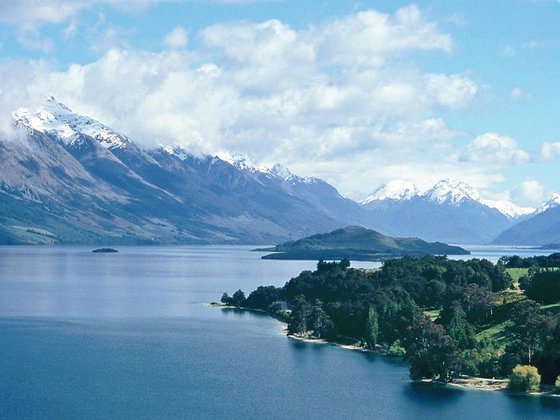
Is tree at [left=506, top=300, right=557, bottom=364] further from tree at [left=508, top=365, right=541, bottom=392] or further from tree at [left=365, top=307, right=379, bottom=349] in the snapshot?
tree at [left=365, top=307, right=379, bottom=349]

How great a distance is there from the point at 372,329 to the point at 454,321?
17.0m

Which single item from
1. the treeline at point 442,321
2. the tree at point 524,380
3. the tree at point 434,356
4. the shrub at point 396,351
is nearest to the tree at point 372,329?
the treeline at point 442,321

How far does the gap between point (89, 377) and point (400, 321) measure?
54.7 m

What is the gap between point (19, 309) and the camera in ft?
617

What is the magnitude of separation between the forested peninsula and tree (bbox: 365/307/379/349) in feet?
0.62

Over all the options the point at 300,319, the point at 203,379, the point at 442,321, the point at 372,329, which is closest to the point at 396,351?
the point at 372,329

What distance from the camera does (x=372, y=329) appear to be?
150 metres

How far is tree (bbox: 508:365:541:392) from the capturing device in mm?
111062

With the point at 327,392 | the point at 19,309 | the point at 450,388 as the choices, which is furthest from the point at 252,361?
the point at 19,309

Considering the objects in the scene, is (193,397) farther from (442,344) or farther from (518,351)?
(518,351)

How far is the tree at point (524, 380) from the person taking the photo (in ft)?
364

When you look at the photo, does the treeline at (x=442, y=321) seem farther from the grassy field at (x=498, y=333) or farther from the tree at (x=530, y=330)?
the grassy field at (x=498, y=333)

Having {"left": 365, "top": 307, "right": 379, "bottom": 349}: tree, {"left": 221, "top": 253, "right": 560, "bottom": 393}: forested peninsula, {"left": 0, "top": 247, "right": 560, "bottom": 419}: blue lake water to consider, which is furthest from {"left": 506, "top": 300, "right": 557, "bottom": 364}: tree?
{"left": 365, "top": 307, "right": 379, "bottom": 349}: tree

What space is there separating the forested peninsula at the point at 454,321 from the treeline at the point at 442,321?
0.43ft
